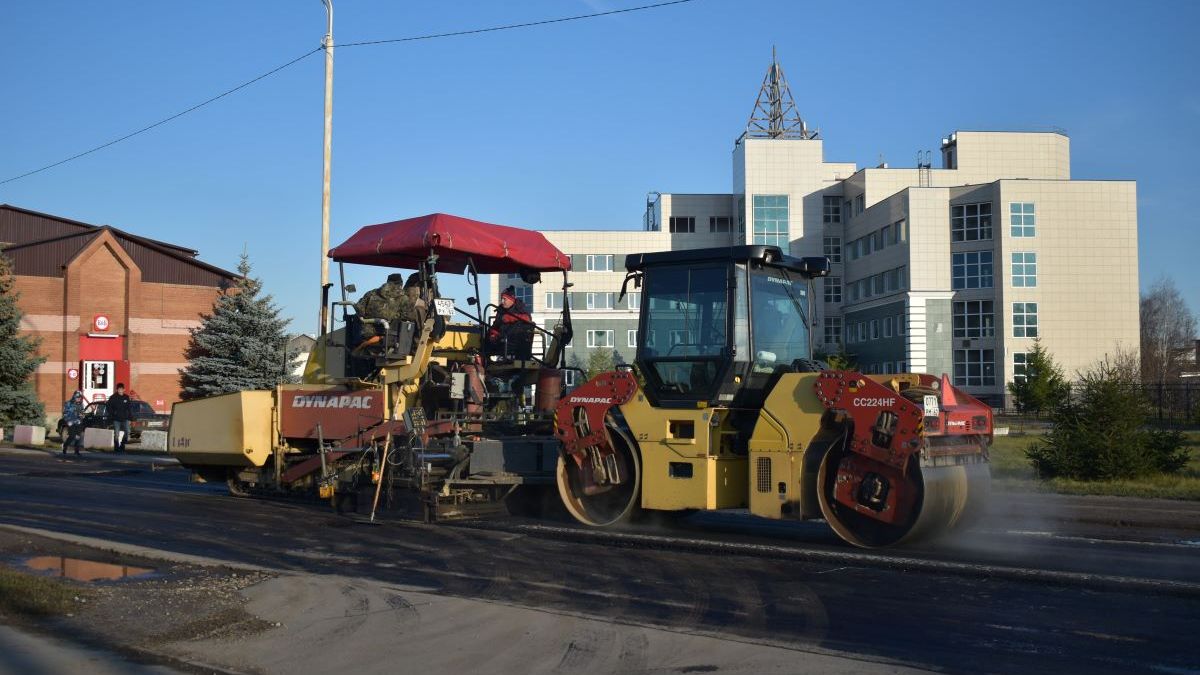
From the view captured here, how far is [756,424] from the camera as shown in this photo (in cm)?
1038

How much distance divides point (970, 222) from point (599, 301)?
23878 millimetres

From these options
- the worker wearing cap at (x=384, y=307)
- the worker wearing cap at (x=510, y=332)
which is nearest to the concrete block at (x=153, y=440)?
the worker wearing cap at (x=384, y=307)

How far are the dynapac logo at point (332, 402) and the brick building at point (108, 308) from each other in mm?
37764

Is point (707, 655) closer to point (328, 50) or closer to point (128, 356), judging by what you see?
point (328, 50)

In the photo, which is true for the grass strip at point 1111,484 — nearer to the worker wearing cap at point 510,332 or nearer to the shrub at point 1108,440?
the shrub at point 1108,440

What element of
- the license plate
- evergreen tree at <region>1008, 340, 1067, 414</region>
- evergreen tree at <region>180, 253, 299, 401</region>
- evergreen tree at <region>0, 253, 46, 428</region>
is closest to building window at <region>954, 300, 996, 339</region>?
evergreen tree at <region>1008, 340, 1067, 414</region>

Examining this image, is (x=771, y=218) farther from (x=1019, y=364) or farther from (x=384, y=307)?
(x=384, y=307)

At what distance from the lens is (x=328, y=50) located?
24.4m

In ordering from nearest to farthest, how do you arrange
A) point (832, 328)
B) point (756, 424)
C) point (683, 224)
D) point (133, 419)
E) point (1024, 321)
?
point (756, 424), point (133, 419), point (1024, 321), point (832, 328), point (683, 224)

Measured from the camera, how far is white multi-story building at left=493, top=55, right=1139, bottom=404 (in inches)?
2368

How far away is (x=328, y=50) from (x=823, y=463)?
18170mm

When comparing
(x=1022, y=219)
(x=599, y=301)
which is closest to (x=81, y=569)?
(x=1022, y=219)

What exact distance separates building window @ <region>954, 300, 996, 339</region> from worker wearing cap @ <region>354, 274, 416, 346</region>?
5309 centimetres

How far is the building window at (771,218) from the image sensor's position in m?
70.1
